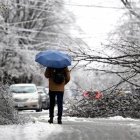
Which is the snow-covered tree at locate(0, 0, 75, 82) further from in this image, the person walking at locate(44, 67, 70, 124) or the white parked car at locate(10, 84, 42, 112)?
the person walking at locate(44, 67, 70, 124)

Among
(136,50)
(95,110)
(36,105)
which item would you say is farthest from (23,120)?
(36,105)

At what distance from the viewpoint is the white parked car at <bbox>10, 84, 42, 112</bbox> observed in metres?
32.5

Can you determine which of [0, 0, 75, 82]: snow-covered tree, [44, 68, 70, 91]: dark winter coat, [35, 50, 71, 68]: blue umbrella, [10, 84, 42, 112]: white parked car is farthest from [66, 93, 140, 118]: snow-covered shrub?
[0, 0, 75, 82]: snow-covered tree

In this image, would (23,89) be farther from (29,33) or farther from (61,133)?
(29,33)

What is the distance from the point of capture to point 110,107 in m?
24.3

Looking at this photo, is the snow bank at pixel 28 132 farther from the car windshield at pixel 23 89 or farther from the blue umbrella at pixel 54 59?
the car windshield at pixel 23 89

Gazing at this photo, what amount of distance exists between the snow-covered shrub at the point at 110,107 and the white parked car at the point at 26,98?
817 cm

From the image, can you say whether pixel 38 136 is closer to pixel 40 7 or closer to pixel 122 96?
pixel 122 96

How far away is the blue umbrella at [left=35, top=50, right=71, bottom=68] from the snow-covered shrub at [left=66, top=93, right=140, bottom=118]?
23.7ft

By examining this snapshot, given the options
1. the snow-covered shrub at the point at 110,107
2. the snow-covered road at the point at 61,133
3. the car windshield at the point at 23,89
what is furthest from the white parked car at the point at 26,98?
the snow-covered road at the point at 61,133

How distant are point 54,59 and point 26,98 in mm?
16164

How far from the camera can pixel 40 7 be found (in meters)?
58.0

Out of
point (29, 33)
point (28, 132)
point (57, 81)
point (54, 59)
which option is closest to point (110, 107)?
point (57, 81)

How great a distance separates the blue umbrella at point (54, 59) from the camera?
653 inches
